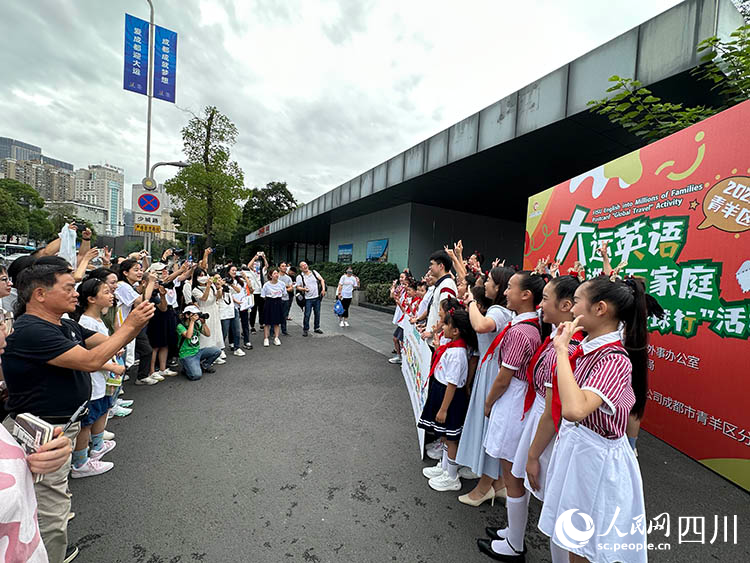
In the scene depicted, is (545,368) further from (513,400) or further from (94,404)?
(94,404)

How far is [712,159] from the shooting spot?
3115mm

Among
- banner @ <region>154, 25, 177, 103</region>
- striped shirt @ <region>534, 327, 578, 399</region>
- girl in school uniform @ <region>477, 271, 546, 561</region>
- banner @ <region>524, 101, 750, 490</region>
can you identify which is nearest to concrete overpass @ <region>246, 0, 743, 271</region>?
banner @ <region>524, 101, 750, 490</region>

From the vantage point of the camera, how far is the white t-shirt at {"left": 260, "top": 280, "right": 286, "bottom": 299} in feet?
23.9

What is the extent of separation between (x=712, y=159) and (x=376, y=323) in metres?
8.22

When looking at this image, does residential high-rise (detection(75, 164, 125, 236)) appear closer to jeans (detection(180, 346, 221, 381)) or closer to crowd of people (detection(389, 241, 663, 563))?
jeans (detection(180, 346, 221, 381))

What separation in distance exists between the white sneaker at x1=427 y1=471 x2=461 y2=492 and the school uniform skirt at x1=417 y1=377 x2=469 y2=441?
0.34m

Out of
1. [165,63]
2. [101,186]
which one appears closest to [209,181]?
[165,63]

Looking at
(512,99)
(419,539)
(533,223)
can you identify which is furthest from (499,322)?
(512,99)

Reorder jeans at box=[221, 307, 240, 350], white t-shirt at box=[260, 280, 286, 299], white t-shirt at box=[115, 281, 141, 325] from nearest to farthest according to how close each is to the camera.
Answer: white t-shirt at box=[115, 281, 141, 325]
jeans at box=[221, 307, 240, 350]
white t-shirt at box=[260, 280, 286, 299]

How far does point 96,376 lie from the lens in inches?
111

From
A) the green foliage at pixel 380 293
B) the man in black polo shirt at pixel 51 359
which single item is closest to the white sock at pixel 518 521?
the man in black polo shirt at pixel 51 359

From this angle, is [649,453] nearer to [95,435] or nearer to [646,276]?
[646,276]

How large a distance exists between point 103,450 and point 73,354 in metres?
1.86

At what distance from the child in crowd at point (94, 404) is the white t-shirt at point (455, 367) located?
8.87 feet
